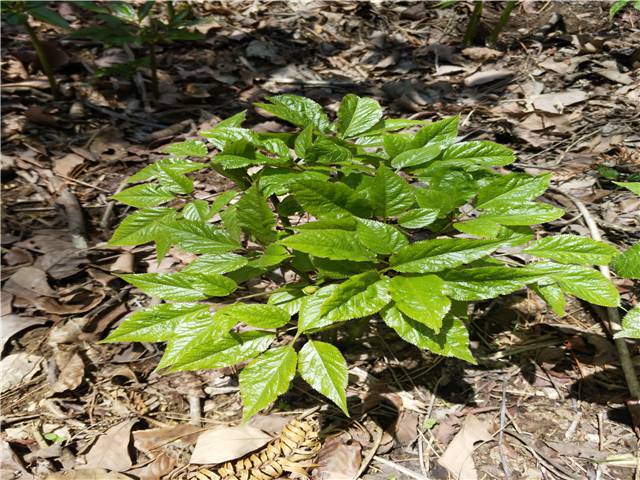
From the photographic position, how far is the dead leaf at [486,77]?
10.7 feet

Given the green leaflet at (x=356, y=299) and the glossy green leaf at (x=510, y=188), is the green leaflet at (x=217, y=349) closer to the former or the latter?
the green leaflet at (x=356, y=299)

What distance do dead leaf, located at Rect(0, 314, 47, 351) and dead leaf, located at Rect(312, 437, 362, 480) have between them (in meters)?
1.22

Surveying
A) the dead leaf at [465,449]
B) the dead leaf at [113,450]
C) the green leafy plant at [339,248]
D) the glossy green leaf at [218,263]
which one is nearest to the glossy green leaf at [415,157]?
the green leafy plant at [339,248]

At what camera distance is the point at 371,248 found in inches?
47.5

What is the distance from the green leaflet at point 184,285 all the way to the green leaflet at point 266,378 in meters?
0.22

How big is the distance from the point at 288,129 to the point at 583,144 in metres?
1.64

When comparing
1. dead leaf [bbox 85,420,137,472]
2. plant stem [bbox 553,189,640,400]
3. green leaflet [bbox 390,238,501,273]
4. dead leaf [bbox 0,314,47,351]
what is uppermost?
green leaflet [bbox 390,238,501,273]

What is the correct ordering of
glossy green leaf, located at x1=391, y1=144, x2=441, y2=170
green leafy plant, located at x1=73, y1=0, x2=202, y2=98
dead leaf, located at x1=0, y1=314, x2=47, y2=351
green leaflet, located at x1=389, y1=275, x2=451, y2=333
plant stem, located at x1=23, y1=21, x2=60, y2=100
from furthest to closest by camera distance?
→ plant stem, located at x1=23, y1=21, x2=60, y2=100
green leafy plant, located at x1=73, y1=0, x2=202, y2=98
dead leaf, located at x1=0, y1=314, x2=47, y2=351
glossy green leaf, located at x1=391, y1=144, x2=441, y2=170
green leaflet, located at x1=389, y1=275, x2=451, y2=333

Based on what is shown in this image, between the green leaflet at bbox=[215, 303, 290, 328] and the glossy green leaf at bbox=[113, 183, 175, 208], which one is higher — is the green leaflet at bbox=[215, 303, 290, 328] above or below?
below

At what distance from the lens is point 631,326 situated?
1.22 meters

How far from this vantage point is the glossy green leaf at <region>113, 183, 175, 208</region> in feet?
5.08

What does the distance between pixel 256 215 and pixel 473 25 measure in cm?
294

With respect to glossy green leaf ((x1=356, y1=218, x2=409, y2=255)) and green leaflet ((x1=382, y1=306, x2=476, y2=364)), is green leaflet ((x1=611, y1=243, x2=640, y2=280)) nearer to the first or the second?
green leaflet ((x1=382, y1=306, x2=476, y2=364))

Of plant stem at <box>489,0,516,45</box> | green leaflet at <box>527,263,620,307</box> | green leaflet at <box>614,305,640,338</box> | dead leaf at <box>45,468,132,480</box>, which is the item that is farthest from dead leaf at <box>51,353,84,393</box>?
plant stem at <box>489,0,516,45</box>
